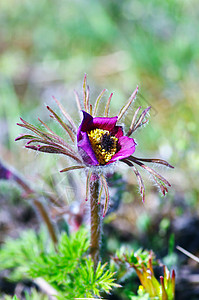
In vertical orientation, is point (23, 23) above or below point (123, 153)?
above

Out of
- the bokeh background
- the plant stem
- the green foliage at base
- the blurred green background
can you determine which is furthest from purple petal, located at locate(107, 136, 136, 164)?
the blurred green background

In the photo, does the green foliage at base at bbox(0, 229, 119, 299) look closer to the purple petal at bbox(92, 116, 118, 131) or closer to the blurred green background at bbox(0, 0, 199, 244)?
the purple petal at bbox(92, 116, 118, 131)

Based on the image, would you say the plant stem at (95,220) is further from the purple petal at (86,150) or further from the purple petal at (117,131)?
the purple petal at (117,131)

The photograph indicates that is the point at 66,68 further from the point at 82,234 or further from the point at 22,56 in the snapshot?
the point at 82,234

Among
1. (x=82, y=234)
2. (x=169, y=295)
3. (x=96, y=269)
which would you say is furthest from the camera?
(x=82, y=234)

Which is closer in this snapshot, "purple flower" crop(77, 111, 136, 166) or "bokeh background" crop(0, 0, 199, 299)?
"purple flower" crop(77, 111, 136, 166)

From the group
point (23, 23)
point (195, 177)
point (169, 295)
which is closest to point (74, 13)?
point (23, 23)
